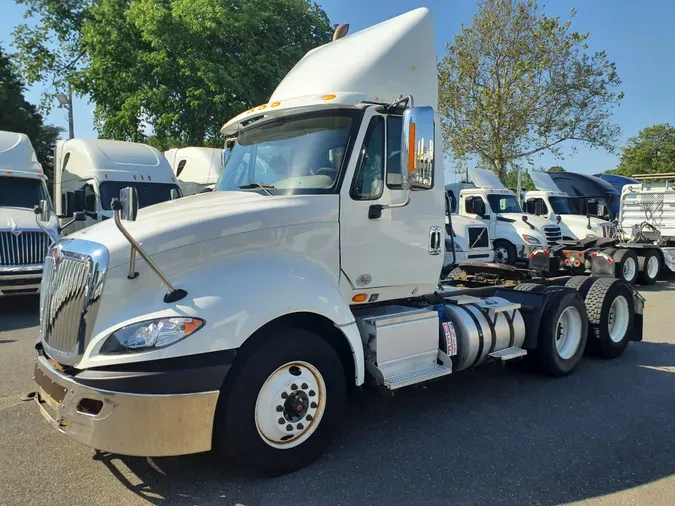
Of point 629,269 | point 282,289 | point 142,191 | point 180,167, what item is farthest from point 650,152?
point 282,289

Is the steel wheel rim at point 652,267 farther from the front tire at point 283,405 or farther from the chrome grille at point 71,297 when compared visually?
the chrome grille at point 71,297

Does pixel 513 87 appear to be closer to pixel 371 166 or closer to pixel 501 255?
pixel 501 255

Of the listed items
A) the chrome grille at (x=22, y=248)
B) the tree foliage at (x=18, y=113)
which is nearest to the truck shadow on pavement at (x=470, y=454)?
the chrome grille at (x=22, y=248)

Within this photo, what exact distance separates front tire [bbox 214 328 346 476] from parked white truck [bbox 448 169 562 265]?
42.9ft

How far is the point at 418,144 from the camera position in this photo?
3924mm

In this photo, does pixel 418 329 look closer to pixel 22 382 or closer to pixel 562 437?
pixel 562 437

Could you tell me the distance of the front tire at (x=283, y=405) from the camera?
3.46m

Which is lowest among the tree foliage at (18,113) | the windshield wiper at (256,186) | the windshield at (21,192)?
the windshield wiper at (256,186)

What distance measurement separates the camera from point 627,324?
274 inches

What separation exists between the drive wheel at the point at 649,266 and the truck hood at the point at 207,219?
41.8 ft

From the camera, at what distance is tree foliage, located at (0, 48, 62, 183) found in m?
28.8

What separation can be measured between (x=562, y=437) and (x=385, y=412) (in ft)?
4.92

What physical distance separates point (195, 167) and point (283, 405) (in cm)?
1375

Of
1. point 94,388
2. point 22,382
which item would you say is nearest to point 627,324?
point 94,388
